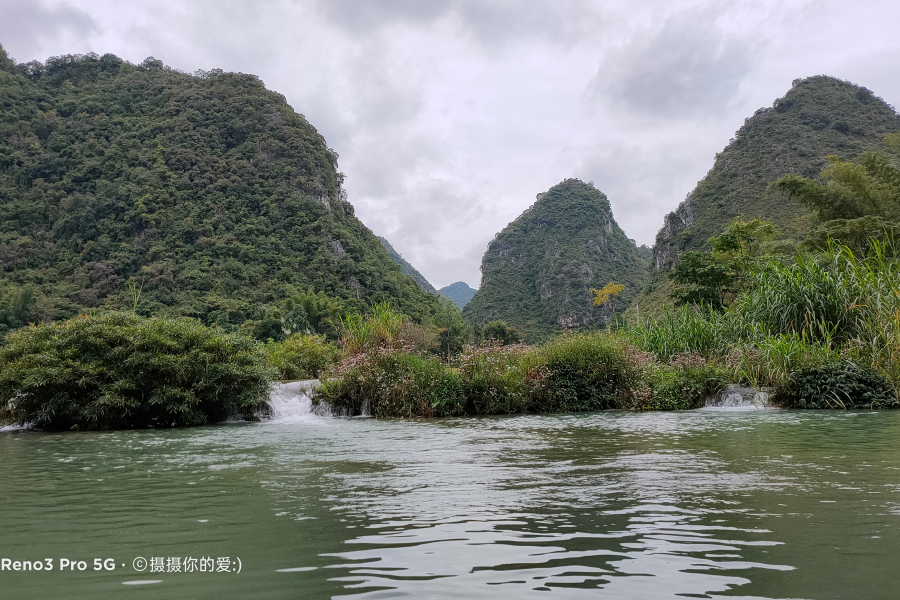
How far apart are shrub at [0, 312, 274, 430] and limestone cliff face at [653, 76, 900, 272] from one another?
199 feet

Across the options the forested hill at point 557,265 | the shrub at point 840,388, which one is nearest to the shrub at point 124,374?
the shrub at point 840,388

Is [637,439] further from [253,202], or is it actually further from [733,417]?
[253,202]

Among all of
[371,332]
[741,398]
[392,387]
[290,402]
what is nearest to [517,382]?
[392,387]

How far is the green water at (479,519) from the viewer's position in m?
2.22

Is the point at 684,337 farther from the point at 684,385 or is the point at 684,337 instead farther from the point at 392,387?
the point at 392,387

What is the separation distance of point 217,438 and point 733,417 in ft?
29.5

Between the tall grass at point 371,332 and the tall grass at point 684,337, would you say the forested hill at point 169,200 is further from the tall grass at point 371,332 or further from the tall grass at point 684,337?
the tall grass at point 684,337

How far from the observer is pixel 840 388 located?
11.9 metres

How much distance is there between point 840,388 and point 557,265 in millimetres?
108371

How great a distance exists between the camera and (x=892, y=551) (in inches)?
95.6

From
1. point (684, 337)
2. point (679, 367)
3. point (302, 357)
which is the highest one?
point (684, 337)

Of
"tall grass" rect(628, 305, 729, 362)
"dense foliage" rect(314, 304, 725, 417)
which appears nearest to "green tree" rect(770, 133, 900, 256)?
"tall grass" rect(628, 305, 729, 362)

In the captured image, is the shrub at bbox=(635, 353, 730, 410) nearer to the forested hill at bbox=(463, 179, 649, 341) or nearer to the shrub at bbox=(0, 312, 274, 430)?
the shrub at bbox=(0, 312, 274, 430)

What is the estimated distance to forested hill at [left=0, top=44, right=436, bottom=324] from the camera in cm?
5609
